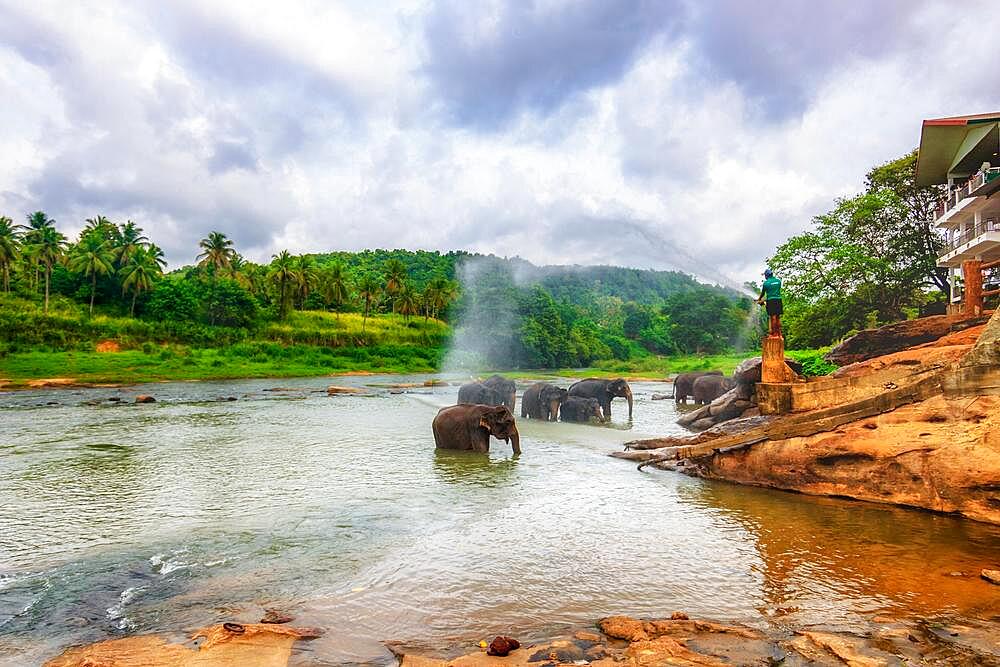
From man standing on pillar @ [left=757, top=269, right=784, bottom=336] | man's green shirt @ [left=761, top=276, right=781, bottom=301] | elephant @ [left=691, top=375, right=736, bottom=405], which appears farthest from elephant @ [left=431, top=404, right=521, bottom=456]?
elephant @ [left=691, top=375, right=736, bottom=405]

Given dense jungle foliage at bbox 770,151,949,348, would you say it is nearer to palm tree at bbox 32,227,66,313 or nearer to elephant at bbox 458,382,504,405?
elephant at bbox 458,382,504,405

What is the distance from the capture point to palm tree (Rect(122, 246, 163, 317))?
80.5 metres

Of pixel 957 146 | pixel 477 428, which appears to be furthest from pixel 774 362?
pixel 957 146

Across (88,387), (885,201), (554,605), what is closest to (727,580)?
(554,605)

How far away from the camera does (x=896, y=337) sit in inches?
796

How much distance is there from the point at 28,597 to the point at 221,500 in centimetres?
549

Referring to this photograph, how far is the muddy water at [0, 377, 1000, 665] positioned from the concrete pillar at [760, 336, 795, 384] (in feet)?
11.6

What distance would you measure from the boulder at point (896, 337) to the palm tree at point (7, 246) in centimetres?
8568

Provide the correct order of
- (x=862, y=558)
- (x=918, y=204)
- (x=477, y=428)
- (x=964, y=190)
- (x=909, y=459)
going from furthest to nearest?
1. (x=918, y=204)
2. (x=964, y=190)
3. (x=477, y=428)
4. (x=909, y=459)
5. (x=862, y=558)

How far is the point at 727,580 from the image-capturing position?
812 cm

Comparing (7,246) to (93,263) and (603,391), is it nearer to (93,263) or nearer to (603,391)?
(93,263)

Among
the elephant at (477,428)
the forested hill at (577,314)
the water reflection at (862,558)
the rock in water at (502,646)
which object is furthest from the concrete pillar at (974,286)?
the forested hill at (577,314)

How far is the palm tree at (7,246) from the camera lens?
232ft

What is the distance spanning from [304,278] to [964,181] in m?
84.5
